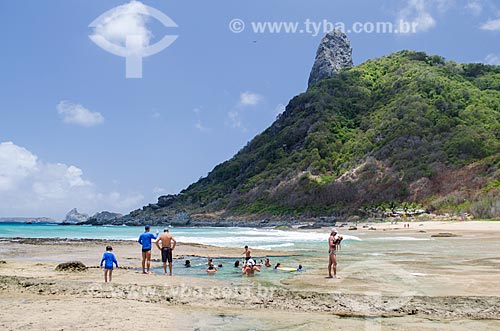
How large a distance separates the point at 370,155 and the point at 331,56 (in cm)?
7890

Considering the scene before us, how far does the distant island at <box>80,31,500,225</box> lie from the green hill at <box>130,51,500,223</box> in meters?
0.27

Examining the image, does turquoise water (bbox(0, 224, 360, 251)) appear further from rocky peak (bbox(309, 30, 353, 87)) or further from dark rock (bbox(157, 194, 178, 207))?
rocky peak (bbox(309, 30, 353, 87))

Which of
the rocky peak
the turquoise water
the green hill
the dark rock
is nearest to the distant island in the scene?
the green hill

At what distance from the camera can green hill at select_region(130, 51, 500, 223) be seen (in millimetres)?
78812

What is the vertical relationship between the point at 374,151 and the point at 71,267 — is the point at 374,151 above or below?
above

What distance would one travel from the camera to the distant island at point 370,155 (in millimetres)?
78125

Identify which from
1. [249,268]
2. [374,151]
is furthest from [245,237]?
[374,151]

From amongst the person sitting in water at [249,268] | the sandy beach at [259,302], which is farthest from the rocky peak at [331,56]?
the sandy beach at [259,302]

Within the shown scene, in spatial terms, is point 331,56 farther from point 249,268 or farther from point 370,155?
point 249,268

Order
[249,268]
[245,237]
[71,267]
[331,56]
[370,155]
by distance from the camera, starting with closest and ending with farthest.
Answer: [249,268], [71,267], [245,237], [370,155], [331,56]

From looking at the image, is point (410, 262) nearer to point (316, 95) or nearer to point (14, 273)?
point (14, 273)

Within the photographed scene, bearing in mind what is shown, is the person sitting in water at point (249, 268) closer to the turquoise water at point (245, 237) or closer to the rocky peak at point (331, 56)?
the turquoise water at point (245, 237)

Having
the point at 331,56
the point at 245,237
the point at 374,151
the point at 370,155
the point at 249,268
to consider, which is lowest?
the point at 245,237

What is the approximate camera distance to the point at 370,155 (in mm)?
94812
